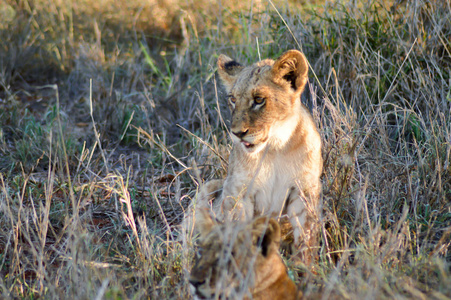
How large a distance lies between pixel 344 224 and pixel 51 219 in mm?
2307

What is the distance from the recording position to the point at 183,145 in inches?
228

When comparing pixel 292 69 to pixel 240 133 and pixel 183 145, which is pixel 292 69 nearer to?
pixel 240 133

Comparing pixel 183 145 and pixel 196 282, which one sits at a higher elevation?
pixel 196 282

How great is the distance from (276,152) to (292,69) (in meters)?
0.57

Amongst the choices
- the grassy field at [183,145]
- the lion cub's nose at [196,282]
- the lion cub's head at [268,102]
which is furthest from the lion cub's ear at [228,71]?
the lion cub's nose at [196,282]

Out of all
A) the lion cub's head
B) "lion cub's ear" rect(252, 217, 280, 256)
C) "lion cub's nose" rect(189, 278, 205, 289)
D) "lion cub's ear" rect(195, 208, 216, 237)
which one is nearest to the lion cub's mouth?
the lion cub's head

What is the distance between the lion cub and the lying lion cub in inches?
37.5

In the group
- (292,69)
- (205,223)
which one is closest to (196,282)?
(205,223)

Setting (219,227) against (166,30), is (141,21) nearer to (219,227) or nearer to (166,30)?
(166,30)

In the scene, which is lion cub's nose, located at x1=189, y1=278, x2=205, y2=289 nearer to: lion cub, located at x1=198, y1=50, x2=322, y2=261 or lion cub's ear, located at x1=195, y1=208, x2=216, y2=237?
lion cub's ear, located at x1=195, y1=208, x2=216, y2=237

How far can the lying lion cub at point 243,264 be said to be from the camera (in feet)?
7.72

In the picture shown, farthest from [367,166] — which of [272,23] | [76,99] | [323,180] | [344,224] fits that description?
[76,99]

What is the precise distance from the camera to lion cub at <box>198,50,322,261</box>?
350 centimetres

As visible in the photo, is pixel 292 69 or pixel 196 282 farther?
pixel 292 69
